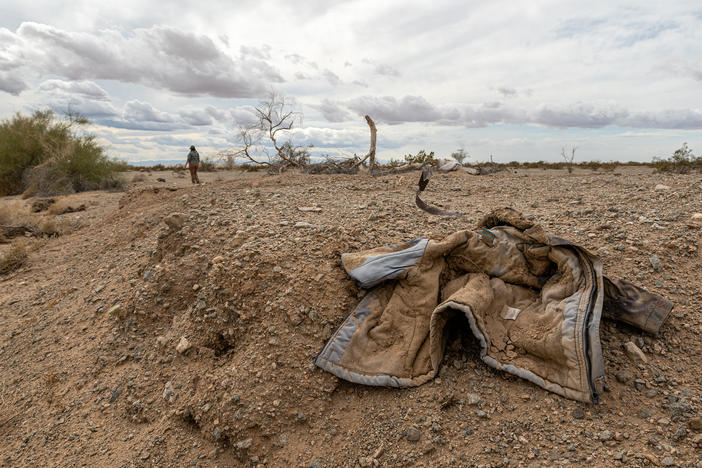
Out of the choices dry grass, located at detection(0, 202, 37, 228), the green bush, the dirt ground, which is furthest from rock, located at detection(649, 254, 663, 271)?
the green bush

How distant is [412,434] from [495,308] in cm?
83

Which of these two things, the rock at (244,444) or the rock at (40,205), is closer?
the rock at (244,444)

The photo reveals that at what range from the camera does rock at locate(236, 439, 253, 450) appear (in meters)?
1.96

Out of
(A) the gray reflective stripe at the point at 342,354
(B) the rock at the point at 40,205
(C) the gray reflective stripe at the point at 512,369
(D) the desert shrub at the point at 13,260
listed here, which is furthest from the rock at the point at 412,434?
(B) the rock at the point at 40,205

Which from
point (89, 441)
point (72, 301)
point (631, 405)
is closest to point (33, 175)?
point (72, 301)

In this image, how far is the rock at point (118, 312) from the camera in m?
3.06

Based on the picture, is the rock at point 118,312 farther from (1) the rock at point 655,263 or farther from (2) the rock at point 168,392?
(1) the rock at point 655,263

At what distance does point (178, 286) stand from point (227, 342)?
0.80 meters

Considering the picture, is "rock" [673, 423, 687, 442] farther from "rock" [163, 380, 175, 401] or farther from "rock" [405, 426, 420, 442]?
"rock" [163, 380, 175, 401]

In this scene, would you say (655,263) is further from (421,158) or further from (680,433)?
(421,158)

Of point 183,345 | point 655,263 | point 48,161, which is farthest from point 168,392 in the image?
point 48,161

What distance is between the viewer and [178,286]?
302 centimetres

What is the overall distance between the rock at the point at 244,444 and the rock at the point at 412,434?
31.2 inches

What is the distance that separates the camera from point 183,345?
8.46 ft
